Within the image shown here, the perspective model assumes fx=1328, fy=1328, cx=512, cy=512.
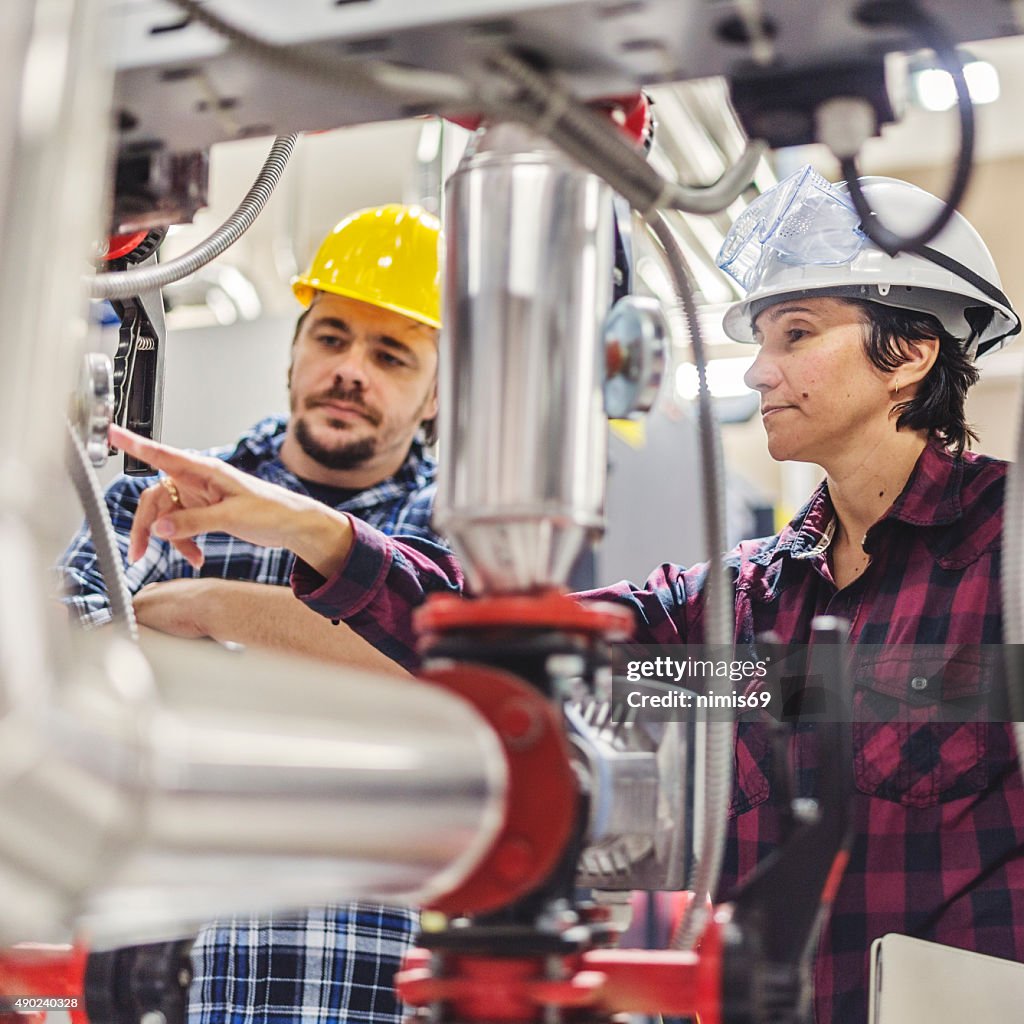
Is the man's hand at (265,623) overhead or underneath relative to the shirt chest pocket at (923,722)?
overhead

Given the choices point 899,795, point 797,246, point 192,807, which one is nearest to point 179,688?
point 192,807

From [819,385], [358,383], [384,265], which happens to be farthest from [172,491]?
[384,265]

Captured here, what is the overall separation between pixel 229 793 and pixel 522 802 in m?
0.15

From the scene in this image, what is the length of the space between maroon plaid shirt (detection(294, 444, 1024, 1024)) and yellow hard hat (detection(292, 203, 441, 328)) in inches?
28.9

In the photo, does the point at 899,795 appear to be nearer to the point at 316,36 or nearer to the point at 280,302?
the point at 316,36

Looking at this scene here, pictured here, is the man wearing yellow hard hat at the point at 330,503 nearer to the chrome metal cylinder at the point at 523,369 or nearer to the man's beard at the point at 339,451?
the man's beard at the point at 339,451

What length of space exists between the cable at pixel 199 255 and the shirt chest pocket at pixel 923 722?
93cm

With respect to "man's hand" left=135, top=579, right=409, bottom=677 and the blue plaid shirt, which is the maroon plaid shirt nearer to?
"man's hand" left=135, top=579, right=409, bottom=677

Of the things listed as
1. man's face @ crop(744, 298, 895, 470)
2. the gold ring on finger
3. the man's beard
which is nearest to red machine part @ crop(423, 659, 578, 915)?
the gold ring on finger

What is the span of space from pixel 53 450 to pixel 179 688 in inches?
3.5

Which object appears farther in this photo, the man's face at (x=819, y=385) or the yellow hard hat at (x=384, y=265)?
the yellow hard hat at (x=384, y=265)

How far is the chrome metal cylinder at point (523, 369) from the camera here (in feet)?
1.88

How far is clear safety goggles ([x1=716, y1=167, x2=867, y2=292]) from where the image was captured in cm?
169

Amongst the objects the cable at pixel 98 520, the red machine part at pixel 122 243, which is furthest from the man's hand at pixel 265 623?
the cable at pixel 98 520
